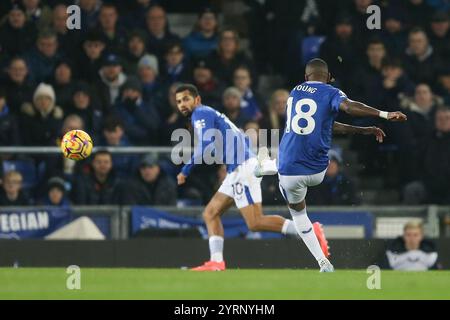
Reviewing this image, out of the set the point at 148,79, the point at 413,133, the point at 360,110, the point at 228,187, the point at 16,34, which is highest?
the point at 16,34

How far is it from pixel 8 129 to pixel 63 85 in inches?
45.2

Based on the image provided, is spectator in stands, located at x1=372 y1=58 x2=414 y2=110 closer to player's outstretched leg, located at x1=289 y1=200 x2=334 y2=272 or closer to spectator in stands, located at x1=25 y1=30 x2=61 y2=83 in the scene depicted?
spectator in stands, located at x1=25 y1=30 x2=61 y2=83

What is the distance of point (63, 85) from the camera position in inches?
757

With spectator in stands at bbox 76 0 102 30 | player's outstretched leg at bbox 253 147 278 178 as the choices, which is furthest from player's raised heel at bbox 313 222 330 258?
spectator in stands at bbox 76 0 102 30

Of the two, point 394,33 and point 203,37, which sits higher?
point 394,33

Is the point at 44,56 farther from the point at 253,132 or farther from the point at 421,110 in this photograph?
the point at 421,110

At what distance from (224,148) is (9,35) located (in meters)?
5.87

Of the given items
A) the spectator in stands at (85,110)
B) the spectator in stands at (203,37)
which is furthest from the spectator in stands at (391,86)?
the spectator in stands at (85,110)

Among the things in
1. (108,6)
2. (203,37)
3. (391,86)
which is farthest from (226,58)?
(391,86)

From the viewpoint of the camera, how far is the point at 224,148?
50.7ft

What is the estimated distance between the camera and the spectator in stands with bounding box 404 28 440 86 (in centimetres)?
2053

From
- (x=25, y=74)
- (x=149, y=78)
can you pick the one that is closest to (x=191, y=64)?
(x=149, y=78)

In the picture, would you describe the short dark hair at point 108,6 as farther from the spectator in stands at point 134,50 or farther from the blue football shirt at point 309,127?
the blue football shirt at point 309,127

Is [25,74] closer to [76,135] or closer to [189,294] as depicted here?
[76,135]
